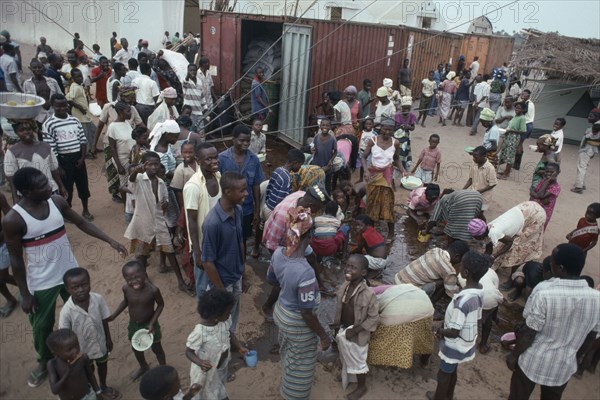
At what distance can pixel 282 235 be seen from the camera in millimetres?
4602

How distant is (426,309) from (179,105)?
26.6 feet

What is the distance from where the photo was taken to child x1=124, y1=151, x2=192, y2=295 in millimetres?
4484

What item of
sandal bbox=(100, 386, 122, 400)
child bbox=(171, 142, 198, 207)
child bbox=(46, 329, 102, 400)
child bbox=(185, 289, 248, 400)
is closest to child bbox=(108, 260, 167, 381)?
sandal bbox=(100, 386, 122, 400)

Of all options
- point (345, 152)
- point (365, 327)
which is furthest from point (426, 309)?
point (345, 152)

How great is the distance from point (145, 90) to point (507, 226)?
6.39 metres

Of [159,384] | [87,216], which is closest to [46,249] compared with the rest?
[159,384]

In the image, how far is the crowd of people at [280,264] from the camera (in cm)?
295

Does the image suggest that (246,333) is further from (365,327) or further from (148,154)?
(148,154)

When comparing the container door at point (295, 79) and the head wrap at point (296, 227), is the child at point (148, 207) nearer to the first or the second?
the head wrap at point (296, 227)

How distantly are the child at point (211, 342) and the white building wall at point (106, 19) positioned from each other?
54.8 feet

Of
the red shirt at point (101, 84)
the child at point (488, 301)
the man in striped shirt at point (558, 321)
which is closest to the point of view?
the man in striped shirt at point (558, 321)

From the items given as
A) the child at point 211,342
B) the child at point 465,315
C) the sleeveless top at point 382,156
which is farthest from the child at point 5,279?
the sleeveless top at point 382,156

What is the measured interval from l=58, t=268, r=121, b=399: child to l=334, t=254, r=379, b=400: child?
184 centimetres

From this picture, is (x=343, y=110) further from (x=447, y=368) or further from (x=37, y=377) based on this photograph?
(x=37, y=377)
